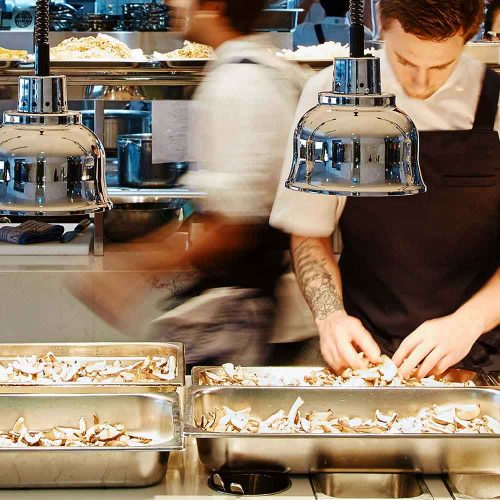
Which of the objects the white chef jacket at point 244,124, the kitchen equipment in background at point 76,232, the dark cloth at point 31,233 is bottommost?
the kitchen equipment in background at point 76,232

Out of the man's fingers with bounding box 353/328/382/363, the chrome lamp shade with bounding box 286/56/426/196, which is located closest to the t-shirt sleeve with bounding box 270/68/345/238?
the man's fingers with bounding box 353/328/382/363

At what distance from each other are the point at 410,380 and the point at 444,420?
426 millimetres

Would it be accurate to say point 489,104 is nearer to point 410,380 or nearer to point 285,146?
point 285,146

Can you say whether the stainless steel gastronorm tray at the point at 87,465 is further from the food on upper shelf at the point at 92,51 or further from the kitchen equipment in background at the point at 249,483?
the food on upper shelf at the point at 92,51

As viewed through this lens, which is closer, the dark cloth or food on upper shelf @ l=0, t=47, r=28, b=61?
food on upper shelf @ l=0, t=47, r=28, b=61

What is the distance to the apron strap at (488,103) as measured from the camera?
138 inches

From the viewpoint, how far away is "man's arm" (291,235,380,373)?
298cm

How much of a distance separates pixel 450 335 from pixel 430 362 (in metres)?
0.24

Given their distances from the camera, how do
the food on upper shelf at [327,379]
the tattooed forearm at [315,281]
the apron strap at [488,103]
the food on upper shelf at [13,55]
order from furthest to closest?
the food on upper shelf at [13,55], the apron strap at [488,103], the tattooed forearm at [315,281], the food on upper shelf at [327,379]

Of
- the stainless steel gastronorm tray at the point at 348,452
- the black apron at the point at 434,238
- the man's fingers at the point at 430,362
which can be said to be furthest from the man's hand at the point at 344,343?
the stainless steel gastronorm tray at the point at 348,452

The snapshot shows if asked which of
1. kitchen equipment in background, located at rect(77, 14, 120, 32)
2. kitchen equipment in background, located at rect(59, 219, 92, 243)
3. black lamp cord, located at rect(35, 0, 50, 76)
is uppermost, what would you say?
black lamp cord, located at rect(35, 0, 50, 76)

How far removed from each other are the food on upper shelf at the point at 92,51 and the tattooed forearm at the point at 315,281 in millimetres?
1128

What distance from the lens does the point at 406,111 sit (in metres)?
3.53

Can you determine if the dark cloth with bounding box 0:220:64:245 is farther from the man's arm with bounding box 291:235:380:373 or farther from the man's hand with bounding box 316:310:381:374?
the man's hand with bounding box 316:310:381:374
